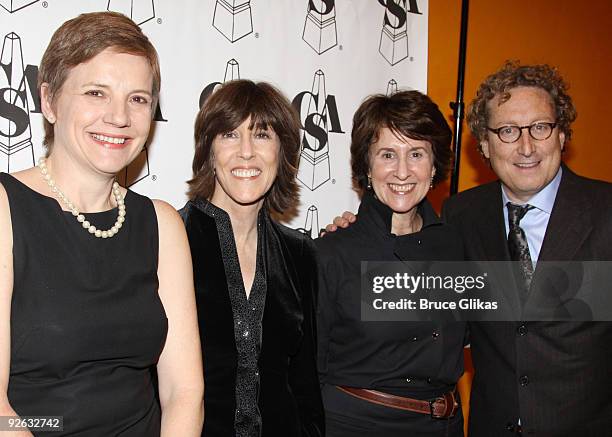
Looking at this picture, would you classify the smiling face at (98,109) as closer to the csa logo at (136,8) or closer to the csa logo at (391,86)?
the csa logo at (136,8)

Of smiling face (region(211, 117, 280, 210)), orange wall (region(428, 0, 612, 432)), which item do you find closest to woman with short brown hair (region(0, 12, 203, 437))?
smiling face (region(211, 117, 280, 210))

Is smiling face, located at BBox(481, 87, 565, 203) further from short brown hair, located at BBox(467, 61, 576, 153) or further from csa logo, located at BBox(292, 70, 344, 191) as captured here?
csa logo, located at BBox(292, 70, 344, 191)

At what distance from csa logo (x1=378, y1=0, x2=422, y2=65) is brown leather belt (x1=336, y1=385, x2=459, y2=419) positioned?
1.72 m

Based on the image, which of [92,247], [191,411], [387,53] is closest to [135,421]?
[191,411]

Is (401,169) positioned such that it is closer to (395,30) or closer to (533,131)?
(533,131)

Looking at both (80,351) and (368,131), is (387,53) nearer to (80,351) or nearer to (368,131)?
(368,131)

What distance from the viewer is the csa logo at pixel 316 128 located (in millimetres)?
3102

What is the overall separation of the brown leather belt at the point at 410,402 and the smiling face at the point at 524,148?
84 centimetres

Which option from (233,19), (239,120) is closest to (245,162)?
(239,120)

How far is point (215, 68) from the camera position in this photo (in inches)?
111

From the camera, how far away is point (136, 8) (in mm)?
2580

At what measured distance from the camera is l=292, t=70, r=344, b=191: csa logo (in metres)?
3.10

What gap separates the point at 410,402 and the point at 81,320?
124 cm

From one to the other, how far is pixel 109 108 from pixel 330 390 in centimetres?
131
